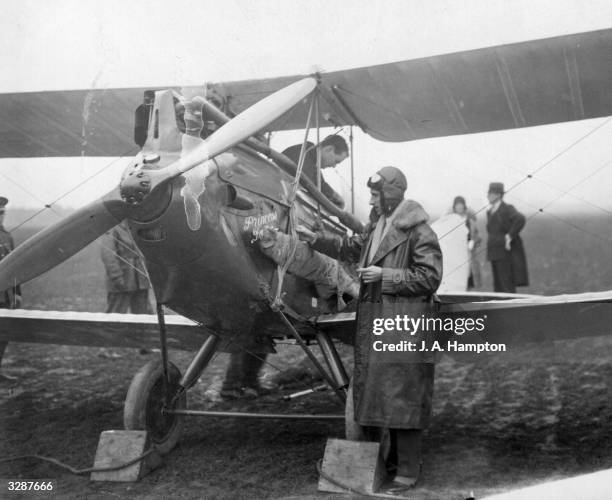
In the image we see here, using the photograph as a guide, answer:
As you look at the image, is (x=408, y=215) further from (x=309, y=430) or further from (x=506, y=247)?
(x=506, y=247)

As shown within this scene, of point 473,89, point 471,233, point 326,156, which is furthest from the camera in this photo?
point 471,233

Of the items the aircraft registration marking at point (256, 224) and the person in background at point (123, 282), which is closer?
the aircraft registration marking at point (256, 224)

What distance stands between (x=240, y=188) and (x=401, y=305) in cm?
111

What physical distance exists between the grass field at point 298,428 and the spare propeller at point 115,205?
131 centimetres

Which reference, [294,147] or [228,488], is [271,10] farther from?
[228,488]

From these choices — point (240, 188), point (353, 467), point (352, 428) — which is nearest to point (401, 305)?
point (352, 428)

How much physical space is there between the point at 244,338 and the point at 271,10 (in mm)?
2118

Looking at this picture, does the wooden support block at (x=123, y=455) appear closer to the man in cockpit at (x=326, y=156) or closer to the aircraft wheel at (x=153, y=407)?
the aircraft wheel at (x=153, y=407)

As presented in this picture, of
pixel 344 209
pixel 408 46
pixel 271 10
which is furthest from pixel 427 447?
pixel 271 10

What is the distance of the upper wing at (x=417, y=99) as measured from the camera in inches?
183

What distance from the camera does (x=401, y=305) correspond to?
3.80 meters

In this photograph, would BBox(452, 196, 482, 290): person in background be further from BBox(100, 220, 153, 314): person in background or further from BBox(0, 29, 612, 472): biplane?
BBox(100, 220, 153, 314): person in background

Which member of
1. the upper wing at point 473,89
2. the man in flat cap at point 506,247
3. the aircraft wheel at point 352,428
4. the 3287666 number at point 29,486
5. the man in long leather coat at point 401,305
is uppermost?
the upper wing at point 473,89

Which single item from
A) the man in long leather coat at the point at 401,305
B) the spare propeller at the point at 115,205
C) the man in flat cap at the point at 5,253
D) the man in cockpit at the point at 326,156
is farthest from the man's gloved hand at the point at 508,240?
the man in flat cap at the point at 5,253
